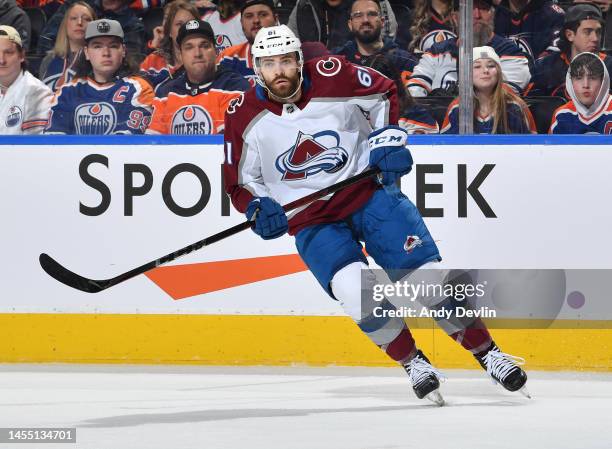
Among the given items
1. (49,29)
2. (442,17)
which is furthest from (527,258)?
(49,29)

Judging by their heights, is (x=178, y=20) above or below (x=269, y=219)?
above

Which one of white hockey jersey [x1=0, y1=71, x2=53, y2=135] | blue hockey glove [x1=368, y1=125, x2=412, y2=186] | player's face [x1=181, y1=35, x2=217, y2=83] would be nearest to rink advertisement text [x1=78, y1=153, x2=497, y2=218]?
white hockey jersey [x1=0, y1=71, x2=53, y2=135]

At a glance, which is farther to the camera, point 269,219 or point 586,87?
point 586,87

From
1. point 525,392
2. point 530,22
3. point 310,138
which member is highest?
point 530,22

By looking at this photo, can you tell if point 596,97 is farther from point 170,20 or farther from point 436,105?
point 170,20

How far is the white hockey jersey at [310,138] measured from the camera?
435 cm

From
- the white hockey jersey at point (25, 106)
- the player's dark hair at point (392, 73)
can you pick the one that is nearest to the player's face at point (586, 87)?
the player's dark hair at point (392, 73)

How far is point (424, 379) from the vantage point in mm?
4055

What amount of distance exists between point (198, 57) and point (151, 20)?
0.36 metres

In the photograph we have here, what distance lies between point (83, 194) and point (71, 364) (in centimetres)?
71

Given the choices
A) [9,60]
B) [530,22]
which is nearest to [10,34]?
[9,60]

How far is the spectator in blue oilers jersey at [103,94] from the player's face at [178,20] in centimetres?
24

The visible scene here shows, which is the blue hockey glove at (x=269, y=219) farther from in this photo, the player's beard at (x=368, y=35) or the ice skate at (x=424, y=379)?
the player's beard at (x=368, y=35)

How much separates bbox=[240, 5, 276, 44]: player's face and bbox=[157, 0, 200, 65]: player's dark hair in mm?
225
